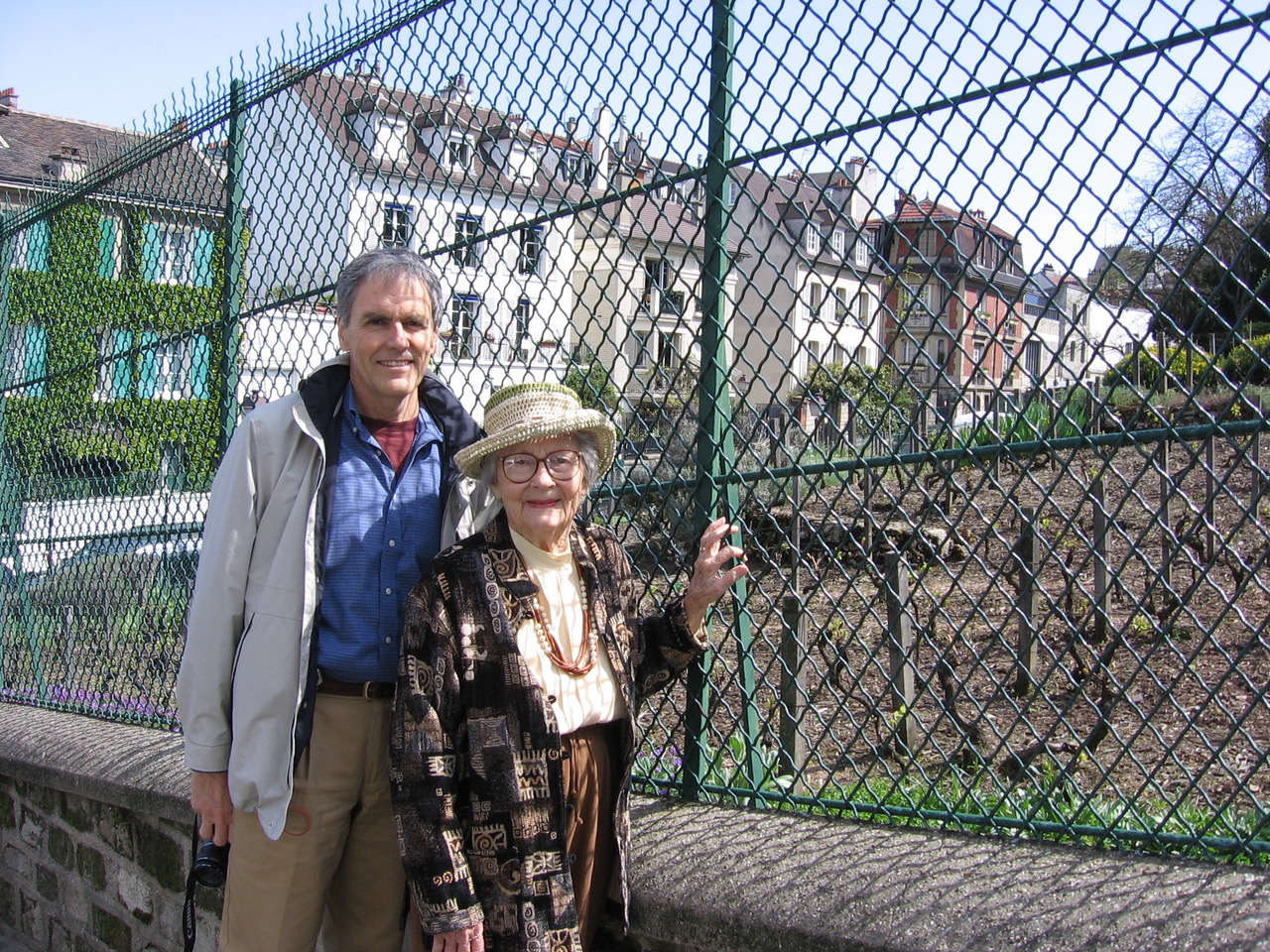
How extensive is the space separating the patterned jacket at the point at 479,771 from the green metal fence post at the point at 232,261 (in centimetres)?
214

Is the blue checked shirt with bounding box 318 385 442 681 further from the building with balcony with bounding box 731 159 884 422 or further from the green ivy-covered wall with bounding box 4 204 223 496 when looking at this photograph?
the green ivy-covered wall with bounding box 4 204 223 496

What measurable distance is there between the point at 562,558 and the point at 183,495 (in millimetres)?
2571

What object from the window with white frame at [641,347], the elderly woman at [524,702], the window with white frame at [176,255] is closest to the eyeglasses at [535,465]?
the elderly woman at [524,702]

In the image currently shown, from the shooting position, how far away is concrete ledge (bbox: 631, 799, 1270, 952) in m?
1.81

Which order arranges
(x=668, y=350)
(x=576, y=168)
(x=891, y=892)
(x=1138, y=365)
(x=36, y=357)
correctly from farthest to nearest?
(x=36, y=357), (x=576, y=168), (x=668, y=350), (x=891, y=892), (x=1138, y=365)

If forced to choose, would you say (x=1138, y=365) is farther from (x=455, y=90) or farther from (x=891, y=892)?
(x=455, y=90)

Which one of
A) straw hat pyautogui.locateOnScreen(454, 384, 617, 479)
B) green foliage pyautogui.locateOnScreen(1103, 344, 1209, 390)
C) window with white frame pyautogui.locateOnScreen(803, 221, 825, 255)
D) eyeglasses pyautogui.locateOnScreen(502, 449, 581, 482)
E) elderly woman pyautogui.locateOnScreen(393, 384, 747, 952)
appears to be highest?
window with white frame pyautogui.locateOnScreen(803, 221, 825, 255)

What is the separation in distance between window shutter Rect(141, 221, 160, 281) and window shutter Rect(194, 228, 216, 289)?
0.38 meters

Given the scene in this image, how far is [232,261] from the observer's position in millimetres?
4012

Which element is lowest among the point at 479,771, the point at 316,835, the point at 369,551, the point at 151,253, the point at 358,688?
the point at 316,835

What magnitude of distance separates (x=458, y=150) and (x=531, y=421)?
1.27 metres

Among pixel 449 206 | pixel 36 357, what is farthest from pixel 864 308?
pixel 36 357

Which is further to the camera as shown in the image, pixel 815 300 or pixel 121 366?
pixel 121 366

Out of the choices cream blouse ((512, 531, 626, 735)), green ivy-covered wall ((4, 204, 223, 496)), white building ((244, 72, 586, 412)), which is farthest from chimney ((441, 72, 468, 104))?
cream blouse ((512, 531, 626, 735))
